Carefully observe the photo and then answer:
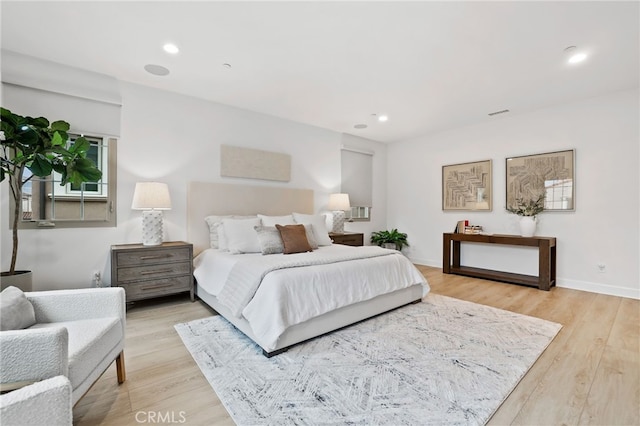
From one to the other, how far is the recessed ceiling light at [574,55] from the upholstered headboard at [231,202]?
354 centimetres

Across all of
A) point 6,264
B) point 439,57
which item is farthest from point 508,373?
point 6,264

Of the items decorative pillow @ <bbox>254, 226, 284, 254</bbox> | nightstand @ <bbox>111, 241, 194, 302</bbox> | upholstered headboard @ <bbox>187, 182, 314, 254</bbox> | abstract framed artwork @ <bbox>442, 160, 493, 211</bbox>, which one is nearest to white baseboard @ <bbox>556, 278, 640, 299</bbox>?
abstract framed artwork @ <bbox>442, 160, 493, 211</bbox>

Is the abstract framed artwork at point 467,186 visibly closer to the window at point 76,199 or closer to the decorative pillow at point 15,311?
the window at point 76,199

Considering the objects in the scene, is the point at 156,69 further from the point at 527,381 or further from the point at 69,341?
the point at 527,381

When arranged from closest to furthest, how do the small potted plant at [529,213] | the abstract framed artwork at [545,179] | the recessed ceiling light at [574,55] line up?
the recessed ceiling light at [574,55]
the abstract framed artwork at [545,179]
the small potted plant at [529,213]

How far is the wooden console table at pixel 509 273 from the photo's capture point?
3904 mm

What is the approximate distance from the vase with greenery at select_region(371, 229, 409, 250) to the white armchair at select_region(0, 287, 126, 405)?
472cm

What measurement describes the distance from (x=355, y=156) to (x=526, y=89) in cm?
290

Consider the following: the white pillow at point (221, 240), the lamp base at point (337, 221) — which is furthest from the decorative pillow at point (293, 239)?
the lamp base at point (337, 221)

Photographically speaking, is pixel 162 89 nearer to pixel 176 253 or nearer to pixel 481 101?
pixel 176 253

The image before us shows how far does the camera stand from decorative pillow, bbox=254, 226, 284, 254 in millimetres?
3150

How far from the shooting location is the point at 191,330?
2574mm

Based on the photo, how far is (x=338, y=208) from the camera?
16.3 ft

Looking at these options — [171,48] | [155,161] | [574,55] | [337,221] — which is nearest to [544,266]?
[574,55]
